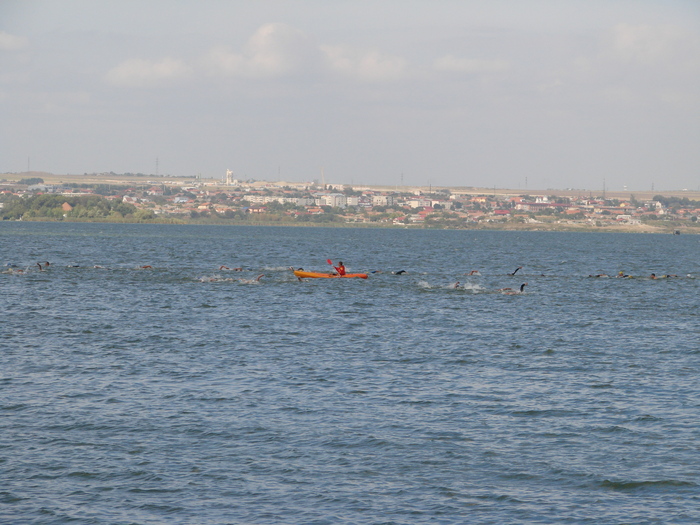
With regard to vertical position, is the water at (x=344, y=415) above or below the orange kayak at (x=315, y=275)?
below

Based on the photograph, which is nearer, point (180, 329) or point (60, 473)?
point (60, 473)

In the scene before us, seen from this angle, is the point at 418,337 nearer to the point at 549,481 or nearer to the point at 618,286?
the point at 549,481

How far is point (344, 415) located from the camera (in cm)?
2333

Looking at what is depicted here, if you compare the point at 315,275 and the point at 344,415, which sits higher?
the point at 315,275

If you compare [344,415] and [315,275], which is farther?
[315,275]

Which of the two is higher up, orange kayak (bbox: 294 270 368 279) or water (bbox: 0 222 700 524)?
orange kayak (bbox: 294 270 368 279)

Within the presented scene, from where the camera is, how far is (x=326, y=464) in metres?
19.3

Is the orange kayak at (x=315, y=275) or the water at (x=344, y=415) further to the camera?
the orange kayak at (x=315, y=275)

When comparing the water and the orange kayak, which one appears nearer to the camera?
the water

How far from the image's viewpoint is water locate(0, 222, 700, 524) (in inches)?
677

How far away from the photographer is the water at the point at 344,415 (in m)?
17.2

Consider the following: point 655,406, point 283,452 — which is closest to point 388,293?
point 655,406

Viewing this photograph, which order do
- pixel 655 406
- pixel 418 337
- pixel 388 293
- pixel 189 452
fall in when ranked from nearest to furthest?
pixel 189 452 < pixel 655 406 < pixel 418 337 < pixel 388 293

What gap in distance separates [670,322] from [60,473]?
35784 mm
